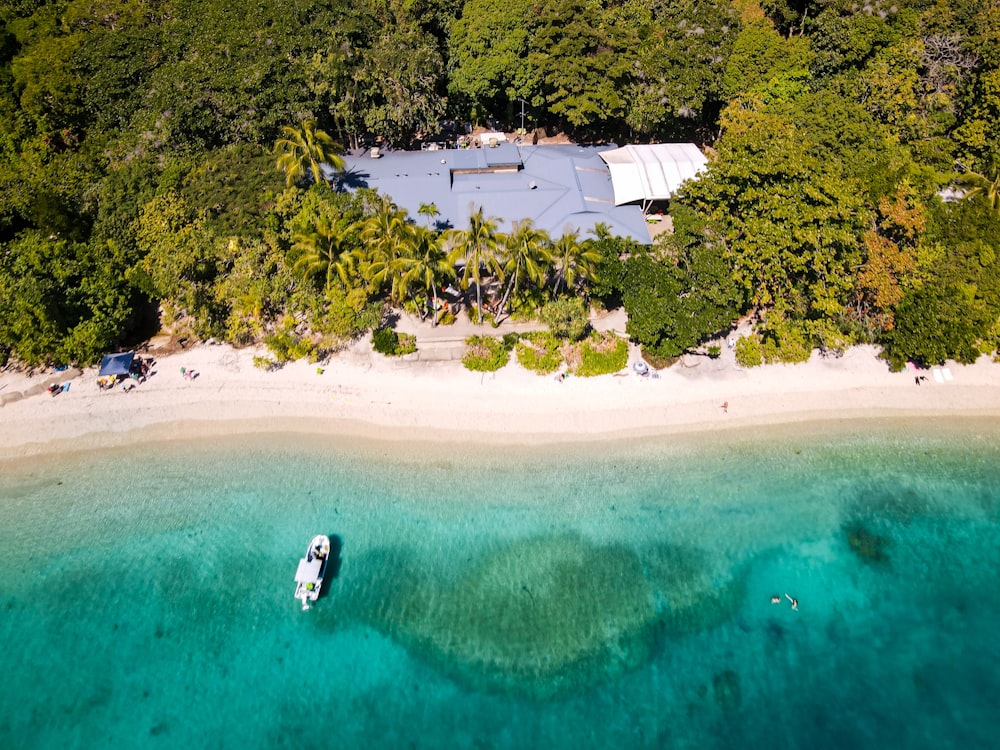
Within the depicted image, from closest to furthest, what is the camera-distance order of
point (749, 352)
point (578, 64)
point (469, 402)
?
point (469, 402), point (749, 352), point (578, 64)

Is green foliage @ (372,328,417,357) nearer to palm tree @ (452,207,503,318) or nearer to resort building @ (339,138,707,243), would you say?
palm tree @ (452,207,503,318)

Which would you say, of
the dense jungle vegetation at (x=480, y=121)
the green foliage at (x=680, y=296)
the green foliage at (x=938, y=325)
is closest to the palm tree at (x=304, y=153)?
the dense jungle vegetation at (x=480, y=121)

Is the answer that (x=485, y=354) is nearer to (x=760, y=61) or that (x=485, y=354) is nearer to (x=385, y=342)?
(x=385, y=342)

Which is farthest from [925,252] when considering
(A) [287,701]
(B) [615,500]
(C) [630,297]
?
(A) [287,701]

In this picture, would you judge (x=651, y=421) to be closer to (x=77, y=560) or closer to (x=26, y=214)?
(x=77, y=560)

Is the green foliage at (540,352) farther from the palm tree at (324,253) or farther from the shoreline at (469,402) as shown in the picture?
the palm tree at (324,253)

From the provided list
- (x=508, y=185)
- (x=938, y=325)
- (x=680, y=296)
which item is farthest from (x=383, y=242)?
(x=938, y=325)

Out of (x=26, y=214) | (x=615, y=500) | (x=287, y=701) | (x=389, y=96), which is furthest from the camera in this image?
(x=389, y=96)
